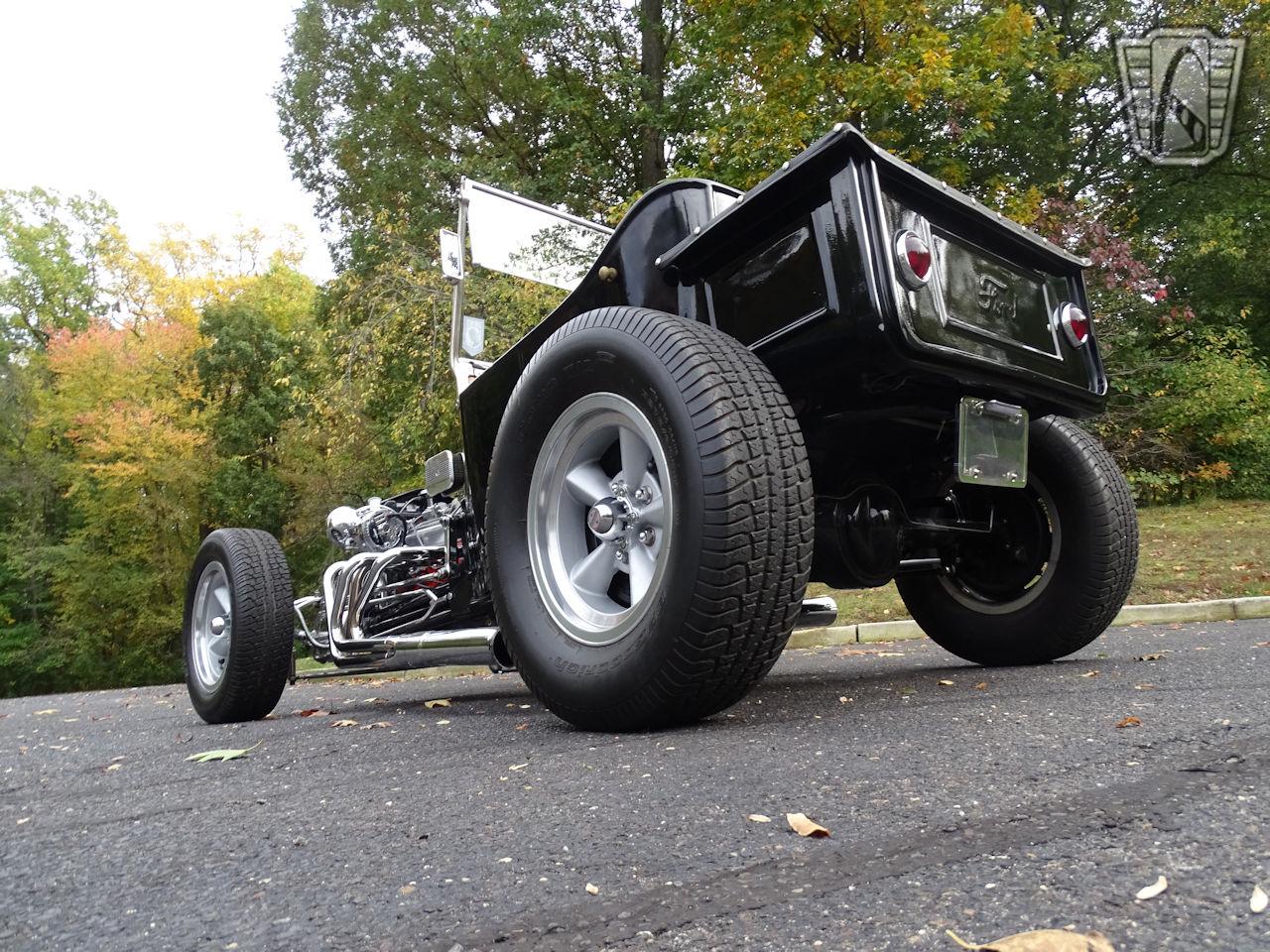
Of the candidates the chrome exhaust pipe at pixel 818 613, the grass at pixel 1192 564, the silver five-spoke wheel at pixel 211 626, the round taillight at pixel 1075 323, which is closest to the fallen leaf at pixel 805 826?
the chrome exhaust pipe at pixel 818 613

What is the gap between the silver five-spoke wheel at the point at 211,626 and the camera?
4406 millimetres

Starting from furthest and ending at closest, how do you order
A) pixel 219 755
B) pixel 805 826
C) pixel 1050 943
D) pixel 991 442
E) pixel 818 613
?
pixel 818 613
pixel 219 755
pixel 991 442
pixel 805 826
pixel 1050 943

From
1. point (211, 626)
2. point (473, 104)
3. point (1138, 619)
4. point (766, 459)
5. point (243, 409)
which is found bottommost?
point (1138, 619)

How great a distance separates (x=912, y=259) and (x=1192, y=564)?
24.2ft

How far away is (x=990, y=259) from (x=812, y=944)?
91.8 inches

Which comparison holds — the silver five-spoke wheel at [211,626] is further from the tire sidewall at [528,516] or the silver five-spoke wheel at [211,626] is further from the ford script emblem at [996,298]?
the ford script emblem at [996,298]

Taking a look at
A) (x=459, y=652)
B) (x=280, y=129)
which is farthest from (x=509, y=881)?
(x=280, y=129)

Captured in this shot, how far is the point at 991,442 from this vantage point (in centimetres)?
287

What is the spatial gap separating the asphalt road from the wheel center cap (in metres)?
0.58

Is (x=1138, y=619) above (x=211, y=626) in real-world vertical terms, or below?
below

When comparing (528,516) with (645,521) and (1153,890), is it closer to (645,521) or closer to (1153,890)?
(645,521)

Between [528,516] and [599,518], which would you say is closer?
[599,518]

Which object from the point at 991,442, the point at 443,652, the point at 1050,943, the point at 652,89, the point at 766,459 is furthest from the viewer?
the point at 652,89

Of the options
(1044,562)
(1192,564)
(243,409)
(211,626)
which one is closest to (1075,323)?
(1044,562)
